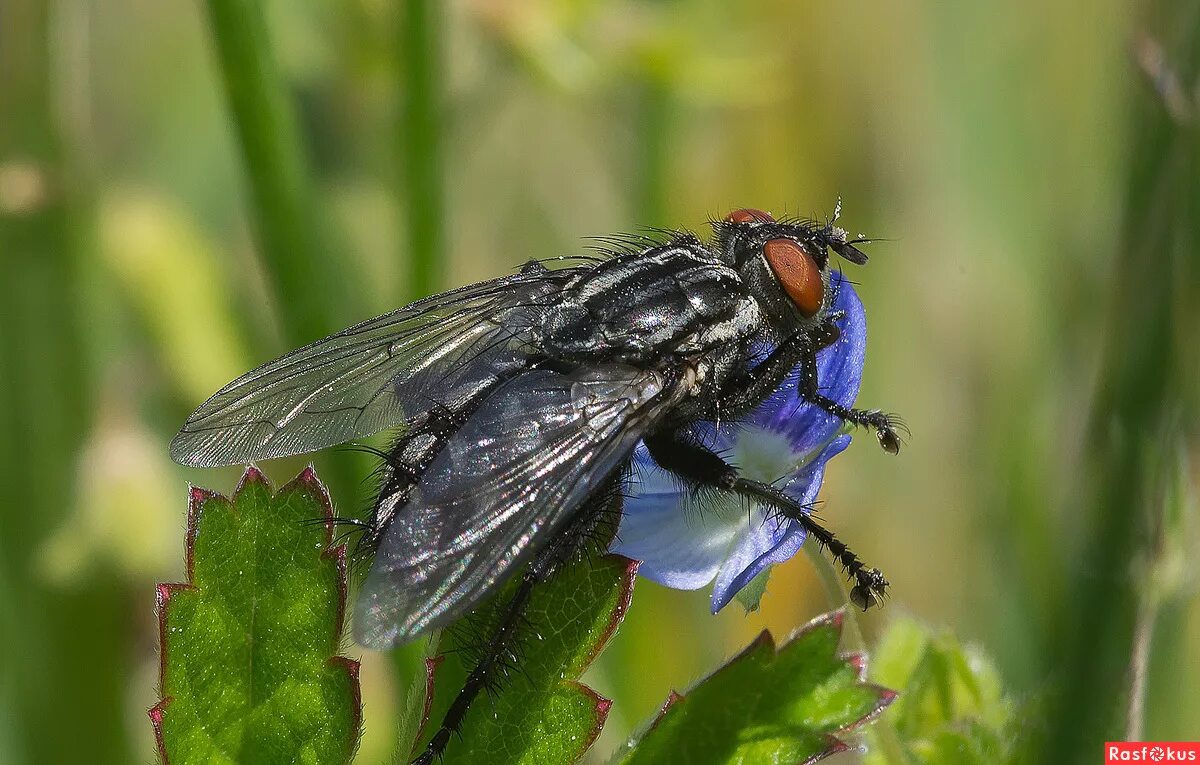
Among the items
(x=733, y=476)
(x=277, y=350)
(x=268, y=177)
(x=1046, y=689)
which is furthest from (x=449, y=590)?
(x=277, y=350)

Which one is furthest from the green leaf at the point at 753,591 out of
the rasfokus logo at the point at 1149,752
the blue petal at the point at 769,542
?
the rasfokus logo at the point at 1149,752

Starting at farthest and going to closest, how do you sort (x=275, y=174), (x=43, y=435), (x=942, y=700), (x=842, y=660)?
1. (x=43, y=435)
2. (x=275, y=174)
3. (x=942, y=700)
4. (x=842, y=660)

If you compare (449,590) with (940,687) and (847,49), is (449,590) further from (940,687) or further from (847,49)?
(847,49)

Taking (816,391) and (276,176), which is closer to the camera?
(816,391)

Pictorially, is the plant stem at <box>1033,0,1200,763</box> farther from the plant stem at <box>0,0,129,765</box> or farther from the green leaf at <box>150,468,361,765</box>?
the plant stem at <box>0,0,129,765</box>

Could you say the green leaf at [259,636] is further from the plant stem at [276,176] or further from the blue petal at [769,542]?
the plant stem at [276,176]

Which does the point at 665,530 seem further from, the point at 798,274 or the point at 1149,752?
the point at 1149,752

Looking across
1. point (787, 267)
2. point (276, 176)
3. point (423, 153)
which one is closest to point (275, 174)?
point (276, 176)

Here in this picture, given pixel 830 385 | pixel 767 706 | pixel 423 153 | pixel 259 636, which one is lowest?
pixel 767 706
